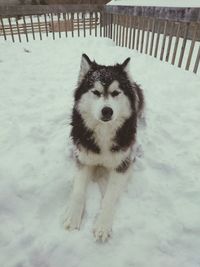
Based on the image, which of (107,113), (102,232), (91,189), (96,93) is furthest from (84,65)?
(102,232)

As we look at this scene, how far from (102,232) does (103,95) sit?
1080 mm

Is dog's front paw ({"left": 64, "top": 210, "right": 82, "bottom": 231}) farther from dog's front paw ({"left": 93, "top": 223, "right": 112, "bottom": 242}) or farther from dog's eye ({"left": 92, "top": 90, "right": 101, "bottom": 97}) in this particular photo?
dog's eye ({"left": 92, "top": 90, "right": 101, "bottom": 97})

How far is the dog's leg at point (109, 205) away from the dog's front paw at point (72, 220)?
0.47 feet

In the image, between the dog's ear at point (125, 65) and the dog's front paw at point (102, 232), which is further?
the dog's ear at point (125, 65)

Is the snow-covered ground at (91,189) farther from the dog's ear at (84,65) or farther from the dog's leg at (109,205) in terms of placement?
the dog's ear at (84,65)

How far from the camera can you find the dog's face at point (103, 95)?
201 centimetres

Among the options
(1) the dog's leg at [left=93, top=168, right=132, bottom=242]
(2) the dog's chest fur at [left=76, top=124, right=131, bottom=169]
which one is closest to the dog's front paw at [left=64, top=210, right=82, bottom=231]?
(1) the dog's leg at [left=93, top=168, right=132, bottom=242]

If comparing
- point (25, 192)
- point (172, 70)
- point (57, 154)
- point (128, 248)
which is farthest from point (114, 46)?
point (128, 248)

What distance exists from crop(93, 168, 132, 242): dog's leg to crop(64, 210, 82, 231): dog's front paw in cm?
14

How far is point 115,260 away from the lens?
1.70 metres

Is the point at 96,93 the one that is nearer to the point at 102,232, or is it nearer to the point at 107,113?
the point at 107,113

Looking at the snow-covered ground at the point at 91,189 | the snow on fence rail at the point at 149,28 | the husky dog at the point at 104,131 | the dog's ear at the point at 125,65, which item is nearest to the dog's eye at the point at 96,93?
the husky dog at the point at 104,131

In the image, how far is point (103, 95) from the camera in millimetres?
2076

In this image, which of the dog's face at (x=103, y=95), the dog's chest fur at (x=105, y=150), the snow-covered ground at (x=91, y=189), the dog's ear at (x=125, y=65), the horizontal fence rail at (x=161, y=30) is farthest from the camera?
the horizontal fence rail at (x=161, y=30)
